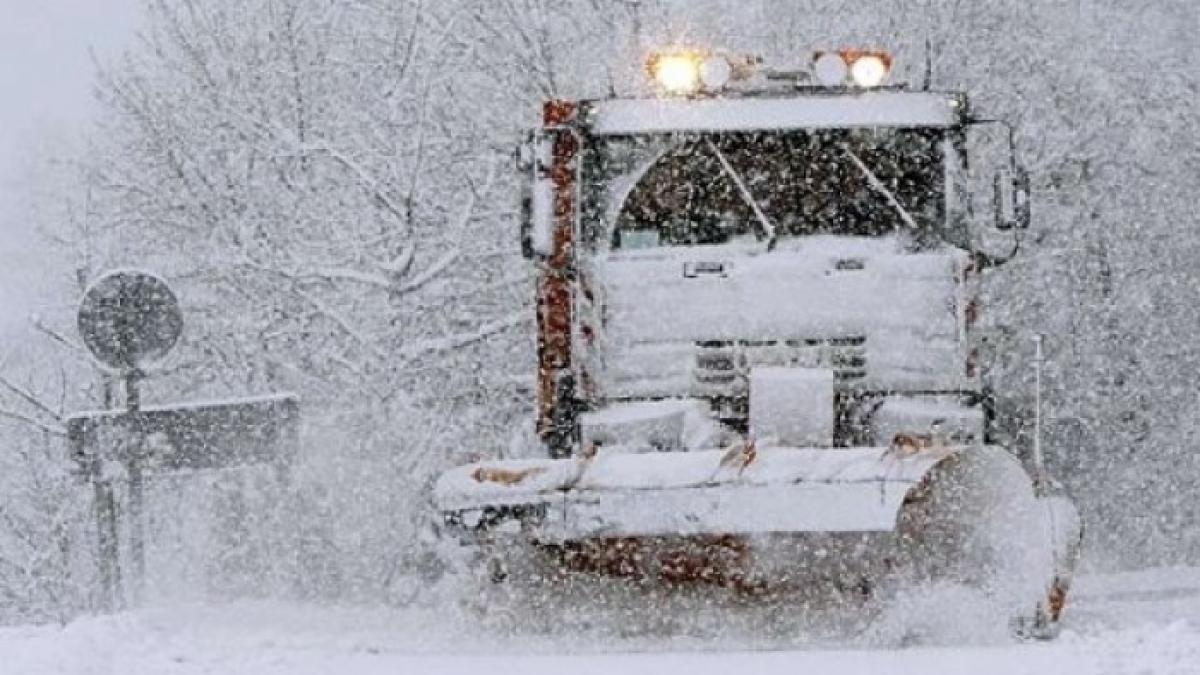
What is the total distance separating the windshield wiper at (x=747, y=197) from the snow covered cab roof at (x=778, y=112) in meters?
0.12

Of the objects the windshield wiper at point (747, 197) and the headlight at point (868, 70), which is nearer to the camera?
the windshield wiper at point (747, 197)

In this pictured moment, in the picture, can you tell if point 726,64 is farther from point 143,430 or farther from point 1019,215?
point 143,430

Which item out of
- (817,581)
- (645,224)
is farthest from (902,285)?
(817,581)

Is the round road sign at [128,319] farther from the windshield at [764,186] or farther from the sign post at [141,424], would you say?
the windshield at [764,186]

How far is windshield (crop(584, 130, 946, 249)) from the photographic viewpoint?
9.82 meters

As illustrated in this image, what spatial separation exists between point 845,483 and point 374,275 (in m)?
8.79

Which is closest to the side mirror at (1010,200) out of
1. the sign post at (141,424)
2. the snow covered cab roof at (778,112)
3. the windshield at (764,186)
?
the windshield at (764,186)

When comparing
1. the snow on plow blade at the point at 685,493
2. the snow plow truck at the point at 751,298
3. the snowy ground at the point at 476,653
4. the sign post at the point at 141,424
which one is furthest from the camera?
the sign post at the point at 141,424

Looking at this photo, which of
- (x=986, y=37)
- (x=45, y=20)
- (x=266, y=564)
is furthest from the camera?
(x=45, y=20)

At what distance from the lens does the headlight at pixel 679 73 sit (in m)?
10.1

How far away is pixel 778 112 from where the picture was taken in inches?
392

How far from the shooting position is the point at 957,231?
9.85 metres

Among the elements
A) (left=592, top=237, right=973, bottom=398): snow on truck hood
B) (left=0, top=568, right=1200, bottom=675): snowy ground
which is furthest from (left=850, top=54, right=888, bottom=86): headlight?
(left=0, top=568, right=1200, bottom=675): snowy ground

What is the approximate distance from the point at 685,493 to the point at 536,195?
2.48 metres
